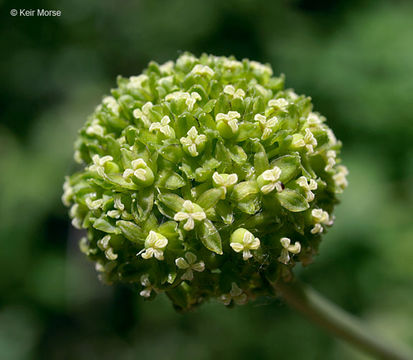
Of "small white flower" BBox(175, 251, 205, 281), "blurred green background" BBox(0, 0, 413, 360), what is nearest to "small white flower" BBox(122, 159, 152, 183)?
"small white flower" BBox(175, 251, 205, 281)

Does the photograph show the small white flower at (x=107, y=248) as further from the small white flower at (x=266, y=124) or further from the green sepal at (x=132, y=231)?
the small white flower at (x=266, y=124)

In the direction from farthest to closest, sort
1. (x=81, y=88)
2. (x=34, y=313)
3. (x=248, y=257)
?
(x=81, y=88)
(x=34, y=313)
(x=248, y=257)

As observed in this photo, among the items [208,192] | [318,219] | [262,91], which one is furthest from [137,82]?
[318,219]

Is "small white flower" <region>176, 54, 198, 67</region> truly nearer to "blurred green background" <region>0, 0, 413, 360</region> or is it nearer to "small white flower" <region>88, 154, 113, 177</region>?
"small white flower" <region>88, 154, 113, 177</region>

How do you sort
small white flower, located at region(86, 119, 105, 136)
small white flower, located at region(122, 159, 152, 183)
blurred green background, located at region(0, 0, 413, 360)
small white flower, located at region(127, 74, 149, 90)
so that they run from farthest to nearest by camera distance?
blurred green background, located at region(0, 0, 413, 360)
small white flower, located at region(127, 74, 149, 90)
small white flower, located at region(86, 119, 105, 136)
small white flower, located at region(122, 159, 152, 183)

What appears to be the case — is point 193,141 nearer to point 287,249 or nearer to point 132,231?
point 132,231

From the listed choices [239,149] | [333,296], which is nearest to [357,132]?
[333,296]

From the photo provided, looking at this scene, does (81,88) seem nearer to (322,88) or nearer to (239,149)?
(322,88)

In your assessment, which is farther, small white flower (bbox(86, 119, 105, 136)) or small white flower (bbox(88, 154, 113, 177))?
small white flower (bbox(86, 119, 105, 136))
